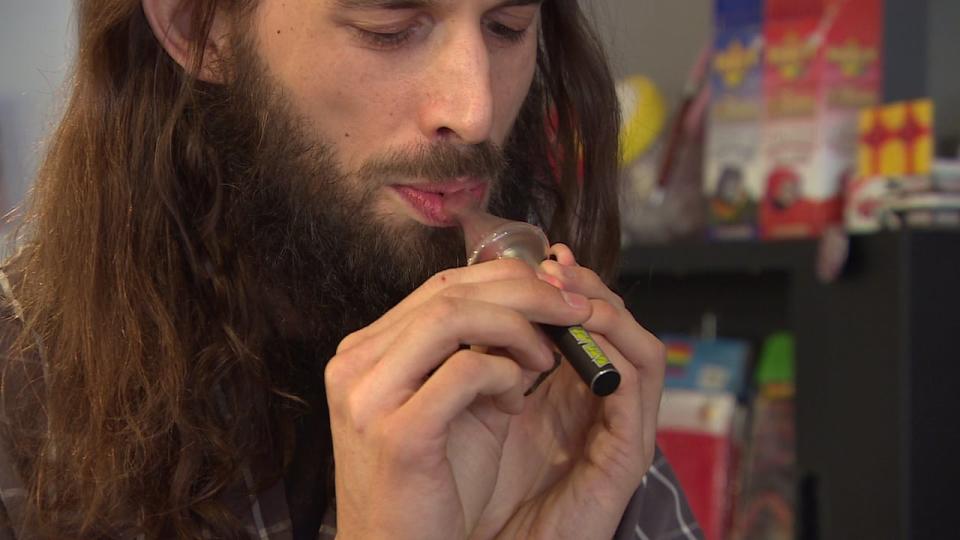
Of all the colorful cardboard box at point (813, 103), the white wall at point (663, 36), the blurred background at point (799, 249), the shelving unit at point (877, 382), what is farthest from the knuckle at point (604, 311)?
the white wall at point (663, 36)

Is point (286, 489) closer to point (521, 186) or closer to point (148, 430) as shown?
point (148, 430)

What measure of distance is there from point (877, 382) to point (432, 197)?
3.06ft

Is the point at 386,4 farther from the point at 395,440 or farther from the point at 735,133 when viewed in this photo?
the point at 735,133

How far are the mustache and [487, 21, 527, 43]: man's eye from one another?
13 centimetres

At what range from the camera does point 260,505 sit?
1.09 m

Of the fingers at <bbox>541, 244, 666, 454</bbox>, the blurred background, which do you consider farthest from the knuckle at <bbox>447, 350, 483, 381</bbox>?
the blurred background

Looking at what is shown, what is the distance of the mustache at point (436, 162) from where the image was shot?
109cm

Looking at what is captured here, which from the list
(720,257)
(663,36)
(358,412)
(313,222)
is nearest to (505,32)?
(313,222)

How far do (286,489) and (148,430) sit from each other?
0.15 meters

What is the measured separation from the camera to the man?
887mm

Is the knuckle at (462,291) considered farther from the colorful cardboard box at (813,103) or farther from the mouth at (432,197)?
the colorful cardboard box at (813,103)

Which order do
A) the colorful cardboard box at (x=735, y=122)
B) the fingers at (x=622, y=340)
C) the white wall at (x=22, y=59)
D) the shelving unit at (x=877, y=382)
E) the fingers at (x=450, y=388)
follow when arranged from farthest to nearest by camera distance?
the white wall at (x=22, y=59), the colorful cardboard box at (x=735, y=122), the shelving unit at (x=877, y=382), the fingers at (x=622, y=340), the fingers at (x=450, y=388)

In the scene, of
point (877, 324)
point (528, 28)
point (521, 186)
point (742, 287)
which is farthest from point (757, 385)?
point (528, 28)

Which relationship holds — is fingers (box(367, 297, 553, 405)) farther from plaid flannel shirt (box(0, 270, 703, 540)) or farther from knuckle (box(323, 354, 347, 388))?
plaid flannel shirt (box(0, 270, 703, 540))
